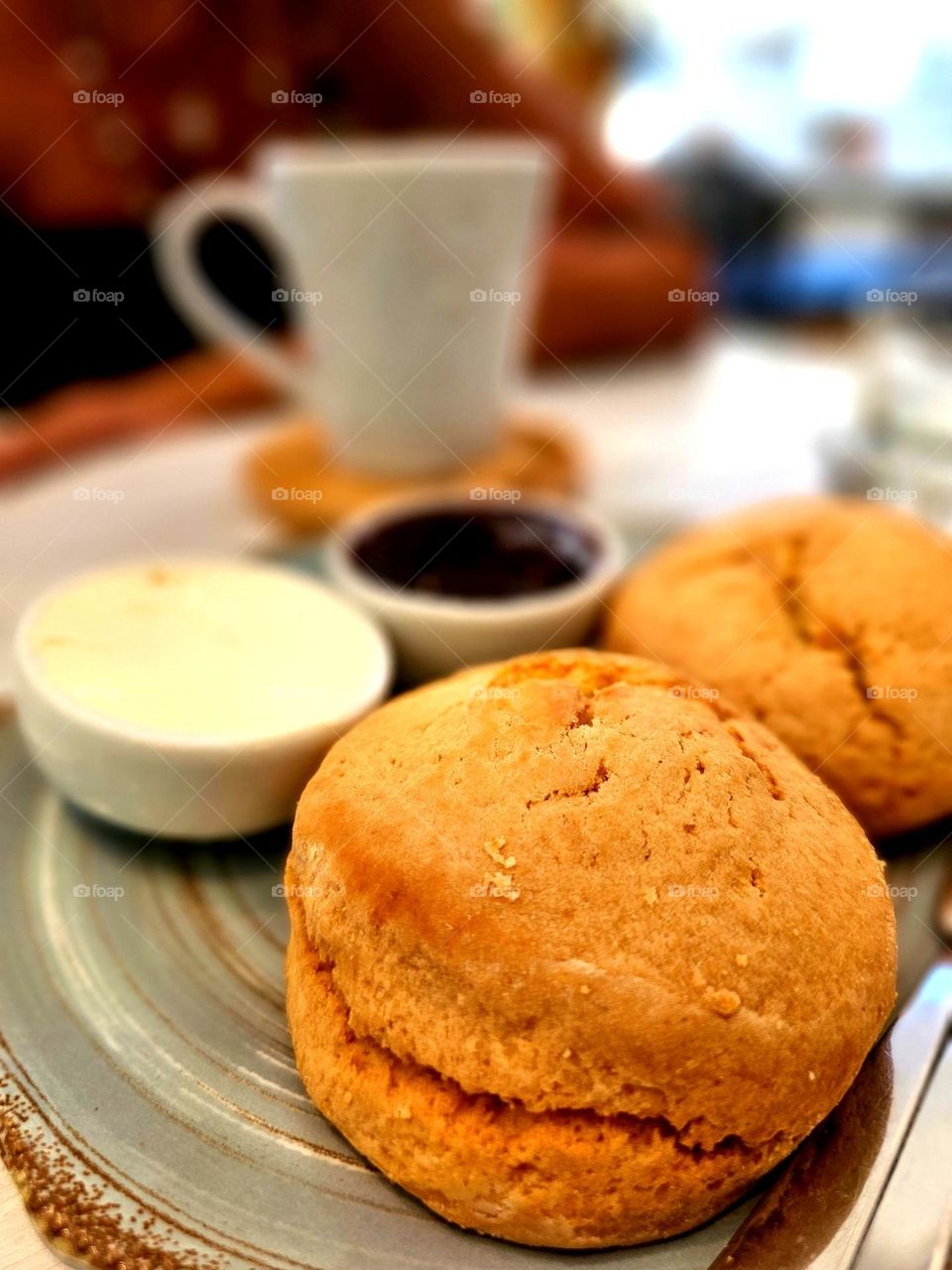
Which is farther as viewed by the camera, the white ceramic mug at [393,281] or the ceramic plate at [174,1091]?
the white ceramic mug at [393,281]

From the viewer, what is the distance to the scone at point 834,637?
1.23 m

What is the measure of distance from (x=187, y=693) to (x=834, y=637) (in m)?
0.83

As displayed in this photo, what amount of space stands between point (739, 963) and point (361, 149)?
1943 millimetres

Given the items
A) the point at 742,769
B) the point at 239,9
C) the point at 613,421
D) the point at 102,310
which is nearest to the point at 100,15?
the point at 239,9

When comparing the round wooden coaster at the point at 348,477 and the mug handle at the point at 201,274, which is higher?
the mug handle at the point at 201,274

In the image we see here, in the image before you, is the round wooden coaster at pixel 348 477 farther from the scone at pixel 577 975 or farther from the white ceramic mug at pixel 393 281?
the scone at pixel 577 975

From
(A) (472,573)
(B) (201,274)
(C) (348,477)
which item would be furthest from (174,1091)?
(B) (201,274)

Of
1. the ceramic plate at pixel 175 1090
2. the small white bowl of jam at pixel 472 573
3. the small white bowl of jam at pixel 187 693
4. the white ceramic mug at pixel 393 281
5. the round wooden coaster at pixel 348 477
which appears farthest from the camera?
the round wooden coaster at pixel 348 477

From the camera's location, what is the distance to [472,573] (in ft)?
5.18

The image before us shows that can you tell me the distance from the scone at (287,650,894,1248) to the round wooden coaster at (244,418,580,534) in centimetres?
102

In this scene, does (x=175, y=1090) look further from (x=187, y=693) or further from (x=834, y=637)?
(x=834, y=637)

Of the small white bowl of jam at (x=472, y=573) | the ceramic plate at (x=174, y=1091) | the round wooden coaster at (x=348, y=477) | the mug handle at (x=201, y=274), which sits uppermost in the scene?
the mug handle at (x=201, y=274)

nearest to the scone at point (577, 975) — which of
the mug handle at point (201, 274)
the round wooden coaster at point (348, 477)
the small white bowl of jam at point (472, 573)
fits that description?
the small white bowl of jam at point (472, 573)

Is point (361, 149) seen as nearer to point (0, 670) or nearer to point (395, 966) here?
point (0, 670)
